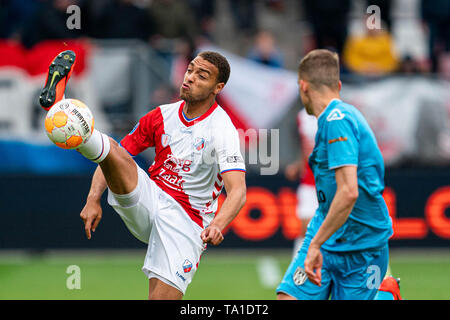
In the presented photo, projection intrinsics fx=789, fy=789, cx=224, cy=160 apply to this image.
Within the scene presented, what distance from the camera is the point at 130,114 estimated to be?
40.0 ft

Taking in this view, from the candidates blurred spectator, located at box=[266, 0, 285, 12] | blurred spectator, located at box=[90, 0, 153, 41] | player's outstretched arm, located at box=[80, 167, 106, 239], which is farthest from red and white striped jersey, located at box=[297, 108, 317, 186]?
blurred spectator, located at box=[266, 0, 285, 12]

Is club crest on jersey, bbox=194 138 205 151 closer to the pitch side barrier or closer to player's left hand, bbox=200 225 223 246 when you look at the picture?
player's left hand, bbox=200 225 223 246

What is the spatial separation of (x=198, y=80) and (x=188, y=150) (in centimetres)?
54

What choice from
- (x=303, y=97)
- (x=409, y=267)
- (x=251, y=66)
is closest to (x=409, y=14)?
(x=251, y=66)

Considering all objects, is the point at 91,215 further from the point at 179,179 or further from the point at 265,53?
the point at 265,53

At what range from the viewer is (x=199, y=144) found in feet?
19.6

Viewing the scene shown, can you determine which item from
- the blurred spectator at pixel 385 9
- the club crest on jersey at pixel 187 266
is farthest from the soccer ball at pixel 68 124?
the blurred spectator at pixel 385 9

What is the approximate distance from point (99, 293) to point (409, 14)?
8881 millimetres

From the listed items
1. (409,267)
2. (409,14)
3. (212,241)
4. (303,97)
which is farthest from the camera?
(409,14)

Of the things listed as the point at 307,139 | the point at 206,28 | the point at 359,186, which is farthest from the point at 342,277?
the point at 206,28

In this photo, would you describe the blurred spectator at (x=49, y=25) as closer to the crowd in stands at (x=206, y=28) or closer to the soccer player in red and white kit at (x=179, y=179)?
the crowd in stands at (x=206, y=28)

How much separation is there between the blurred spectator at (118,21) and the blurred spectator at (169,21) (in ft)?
0.88

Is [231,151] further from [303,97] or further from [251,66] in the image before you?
[251,66]

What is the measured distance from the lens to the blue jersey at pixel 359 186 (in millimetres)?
5508
